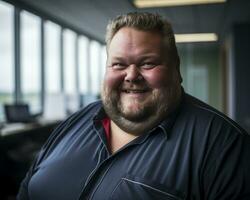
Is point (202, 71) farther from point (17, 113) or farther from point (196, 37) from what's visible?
point (17, 113)

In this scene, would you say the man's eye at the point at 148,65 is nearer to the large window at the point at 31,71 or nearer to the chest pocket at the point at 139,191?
the chest pocket at the point at 139,191

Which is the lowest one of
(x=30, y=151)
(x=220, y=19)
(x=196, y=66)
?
(x=30, y=151)

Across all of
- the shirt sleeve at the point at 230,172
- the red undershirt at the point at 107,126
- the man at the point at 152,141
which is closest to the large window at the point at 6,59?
the red undershirt at the point at 107,126

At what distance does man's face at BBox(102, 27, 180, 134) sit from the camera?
30.5 inches

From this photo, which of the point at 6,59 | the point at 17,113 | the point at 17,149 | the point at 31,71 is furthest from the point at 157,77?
the point at 31,71

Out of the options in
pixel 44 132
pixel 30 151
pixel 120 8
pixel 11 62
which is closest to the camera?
pixel 120 8

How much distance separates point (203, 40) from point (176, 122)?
0.65ft

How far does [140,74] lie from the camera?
77cm

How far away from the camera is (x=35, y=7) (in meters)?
0.82

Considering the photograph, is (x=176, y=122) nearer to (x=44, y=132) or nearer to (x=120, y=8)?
(x=120, y=8)

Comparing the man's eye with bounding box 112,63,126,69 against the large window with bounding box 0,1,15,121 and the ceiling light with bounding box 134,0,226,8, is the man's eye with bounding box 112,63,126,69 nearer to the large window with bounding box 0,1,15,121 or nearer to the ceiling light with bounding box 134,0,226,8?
the ceiling light with bounding box 134,0,226,8

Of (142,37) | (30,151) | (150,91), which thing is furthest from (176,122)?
(30,151)

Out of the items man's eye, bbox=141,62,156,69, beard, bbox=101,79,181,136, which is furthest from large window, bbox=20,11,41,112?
man's eye, bbox=141,62,156,69

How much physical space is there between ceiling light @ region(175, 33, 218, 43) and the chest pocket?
1.04ft
